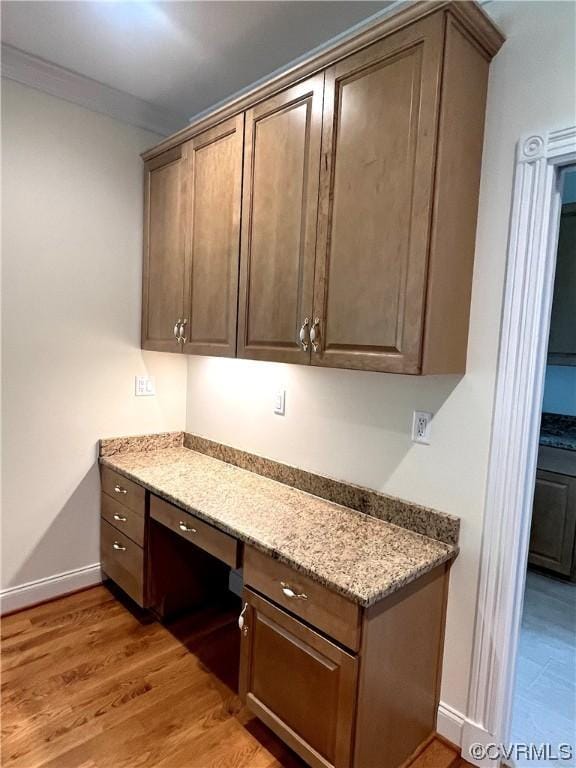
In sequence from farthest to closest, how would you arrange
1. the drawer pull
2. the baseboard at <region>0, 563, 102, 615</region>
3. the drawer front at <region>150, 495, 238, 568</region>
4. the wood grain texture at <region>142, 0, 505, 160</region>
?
the baseboard at <region>0, 563, 102, 615</region>
the drawer pull
the drawer front at <region>150, 495, 238, 568</region>
the wood grain texture at <region>142, 0, 505, 160</region>

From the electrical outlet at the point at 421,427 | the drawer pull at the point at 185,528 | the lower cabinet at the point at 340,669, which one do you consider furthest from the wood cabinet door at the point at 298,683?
the electrical outlet at the point at 421,427

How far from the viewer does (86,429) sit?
2.57 meters

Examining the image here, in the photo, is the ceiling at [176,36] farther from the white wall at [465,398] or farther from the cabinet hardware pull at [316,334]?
the cabinet hardware pull at [316,334]

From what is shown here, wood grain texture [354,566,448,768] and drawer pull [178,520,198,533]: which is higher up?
drawer pull [178,520,198,533]

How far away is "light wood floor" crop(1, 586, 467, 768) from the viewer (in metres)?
1.63

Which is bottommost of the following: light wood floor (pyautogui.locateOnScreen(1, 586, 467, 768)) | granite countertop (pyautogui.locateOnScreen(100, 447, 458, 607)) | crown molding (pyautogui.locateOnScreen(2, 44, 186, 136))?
light wood floor (pyautogui.locateOnScreen(1, 586, 467, 768))

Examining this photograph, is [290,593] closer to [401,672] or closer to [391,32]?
[401,672]

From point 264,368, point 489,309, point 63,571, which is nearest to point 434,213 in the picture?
point 489,309

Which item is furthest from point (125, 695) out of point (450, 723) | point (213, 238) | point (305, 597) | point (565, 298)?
point (565, 298)

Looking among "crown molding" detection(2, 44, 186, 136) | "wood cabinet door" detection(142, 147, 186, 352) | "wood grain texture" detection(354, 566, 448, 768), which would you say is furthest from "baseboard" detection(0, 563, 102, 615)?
→ "crown molding" detection(2, 44, 186, 136)

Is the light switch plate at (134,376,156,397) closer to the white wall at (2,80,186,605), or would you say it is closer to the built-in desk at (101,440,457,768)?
the white wall at (2,80,186,605)

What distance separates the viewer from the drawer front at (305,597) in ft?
4.37

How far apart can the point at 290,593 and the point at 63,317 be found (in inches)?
72.1

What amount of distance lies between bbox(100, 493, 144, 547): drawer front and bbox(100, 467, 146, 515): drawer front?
3 cm
